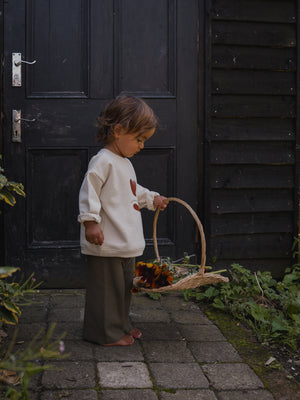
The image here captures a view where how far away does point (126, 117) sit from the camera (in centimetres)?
282

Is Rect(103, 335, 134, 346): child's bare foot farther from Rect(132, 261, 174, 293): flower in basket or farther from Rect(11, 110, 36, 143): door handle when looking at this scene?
Rect(11, 110, 36, 143): door handle

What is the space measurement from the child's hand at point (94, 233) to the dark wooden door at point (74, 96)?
47.8 inches

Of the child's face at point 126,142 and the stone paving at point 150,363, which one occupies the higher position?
the child's face at point 126,142

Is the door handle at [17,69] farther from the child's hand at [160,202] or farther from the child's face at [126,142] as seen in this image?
the child's hand at [160,202]

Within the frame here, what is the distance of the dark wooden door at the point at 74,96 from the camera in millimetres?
3781

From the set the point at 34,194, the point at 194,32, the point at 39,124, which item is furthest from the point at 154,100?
the point at 34,194

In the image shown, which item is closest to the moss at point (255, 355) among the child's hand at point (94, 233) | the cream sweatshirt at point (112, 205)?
the cream sweatshirt at point (112, 205)

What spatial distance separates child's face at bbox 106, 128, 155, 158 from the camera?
2.86 meters

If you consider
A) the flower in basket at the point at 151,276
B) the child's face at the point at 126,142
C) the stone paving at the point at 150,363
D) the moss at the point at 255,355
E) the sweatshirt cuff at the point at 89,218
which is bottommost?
the moss at the point at 255,355

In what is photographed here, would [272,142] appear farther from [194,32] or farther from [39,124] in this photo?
[39,124]

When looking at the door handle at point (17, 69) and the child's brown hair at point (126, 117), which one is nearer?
the child's brown hair at point (126, 117)

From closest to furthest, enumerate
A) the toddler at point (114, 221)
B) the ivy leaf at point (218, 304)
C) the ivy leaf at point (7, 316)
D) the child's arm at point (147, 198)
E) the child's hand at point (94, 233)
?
the ivy leaf at point (7, 316), the child's hand at point (94, 233), the toddler at point (114, 221), the child's arm at point (147, 198), the ivy leaf at point (218, 304)

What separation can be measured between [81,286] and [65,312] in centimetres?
55

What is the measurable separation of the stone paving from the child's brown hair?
1106 mm
